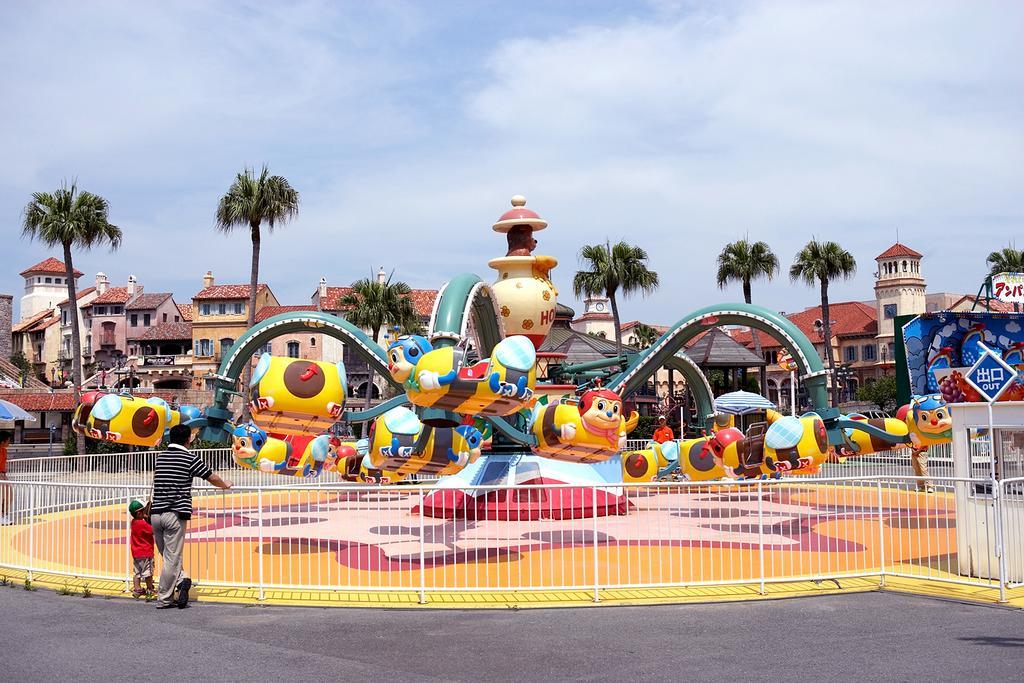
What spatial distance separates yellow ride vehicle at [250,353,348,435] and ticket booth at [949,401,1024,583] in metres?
8.51

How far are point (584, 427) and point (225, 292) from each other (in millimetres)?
71198

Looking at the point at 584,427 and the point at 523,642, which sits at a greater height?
the point at 584,427

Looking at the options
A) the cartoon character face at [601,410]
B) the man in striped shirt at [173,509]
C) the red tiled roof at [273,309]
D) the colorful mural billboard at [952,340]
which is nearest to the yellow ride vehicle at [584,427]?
the cartoon character face at [601,410]

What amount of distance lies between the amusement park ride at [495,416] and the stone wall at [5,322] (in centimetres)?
9271

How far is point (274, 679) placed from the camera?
7.24 meters

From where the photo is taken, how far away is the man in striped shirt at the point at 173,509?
33.0 ft

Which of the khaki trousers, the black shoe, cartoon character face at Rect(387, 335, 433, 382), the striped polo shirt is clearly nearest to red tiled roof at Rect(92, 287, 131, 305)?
cartoon character face at Rect(387, 335, 433, 382)

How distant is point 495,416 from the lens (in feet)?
51.3

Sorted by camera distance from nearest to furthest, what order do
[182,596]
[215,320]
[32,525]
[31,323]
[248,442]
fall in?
1. [182,596]
2. [32,525]
3. [248,442]
4. [215,320]
5. [31,323]

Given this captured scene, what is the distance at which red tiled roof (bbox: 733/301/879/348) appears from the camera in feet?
306

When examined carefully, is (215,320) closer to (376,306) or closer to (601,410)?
(376,306)

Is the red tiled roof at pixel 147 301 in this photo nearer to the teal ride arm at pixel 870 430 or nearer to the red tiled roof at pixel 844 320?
the red tiled roof at pixel 844 320

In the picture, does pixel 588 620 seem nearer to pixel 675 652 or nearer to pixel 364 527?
pixel 675 652

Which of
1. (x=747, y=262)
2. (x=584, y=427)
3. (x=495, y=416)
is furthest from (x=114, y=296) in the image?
(x=584, y=427)
